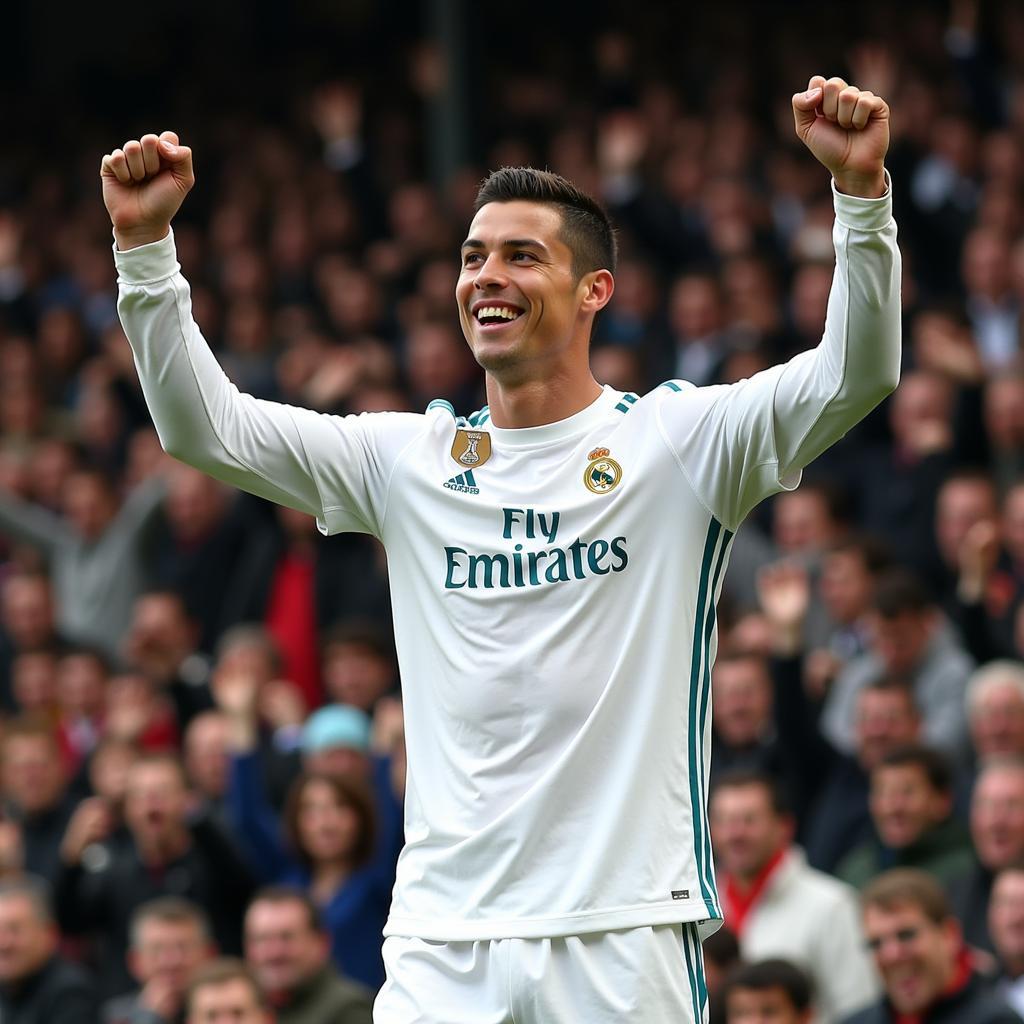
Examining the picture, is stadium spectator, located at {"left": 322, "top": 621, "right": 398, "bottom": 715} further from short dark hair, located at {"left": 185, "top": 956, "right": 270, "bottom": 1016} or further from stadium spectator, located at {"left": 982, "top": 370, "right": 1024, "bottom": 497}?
stadium spectator, located at {"left": 982, "top": 370, "right": 1024, "bottom": 497}

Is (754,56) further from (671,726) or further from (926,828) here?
(671,726)

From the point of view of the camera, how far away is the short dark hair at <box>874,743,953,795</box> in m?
6.91

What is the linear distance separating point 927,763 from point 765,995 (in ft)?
3.87

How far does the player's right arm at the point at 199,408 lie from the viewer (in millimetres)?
3773

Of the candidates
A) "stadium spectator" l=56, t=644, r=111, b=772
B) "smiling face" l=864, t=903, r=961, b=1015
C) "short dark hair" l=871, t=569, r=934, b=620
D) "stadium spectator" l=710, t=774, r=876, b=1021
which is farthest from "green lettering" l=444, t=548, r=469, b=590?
"stadium spectator" l=56, t=644, r=111, b=772

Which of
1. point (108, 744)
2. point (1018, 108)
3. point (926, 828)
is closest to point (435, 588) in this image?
point (926, 828)

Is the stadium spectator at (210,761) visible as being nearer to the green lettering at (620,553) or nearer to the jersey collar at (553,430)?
the jersey collar at (553,430)

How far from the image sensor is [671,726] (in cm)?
375

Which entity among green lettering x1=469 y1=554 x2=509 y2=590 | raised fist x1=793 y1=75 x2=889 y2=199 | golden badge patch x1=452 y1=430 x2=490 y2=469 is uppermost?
raised fist x1=793 y1=75 x2=889 y2=199

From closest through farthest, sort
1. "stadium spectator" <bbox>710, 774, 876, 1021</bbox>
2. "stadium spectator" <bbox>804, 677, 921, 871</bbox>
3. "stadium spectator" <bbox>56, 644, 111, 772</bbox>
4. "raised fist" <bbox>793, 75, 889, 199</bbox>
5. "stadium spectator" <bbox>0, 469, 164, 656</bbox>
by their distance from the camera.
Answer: "raised fist" <bbox>793, 75, 889, 199</bbox> → "stadium spectator" <bbox>710, 774, 876, 1021</bbox> → "stadium spectator" <bbox>804, 677, 921, 871</bbox> → "stadium spectator" <bbox>56, 644, 111, 772</bbox> → "stadium spectator" <bbox>0, 469, 164, 656</bbox>

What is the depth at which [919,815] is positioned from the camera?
6.93 metres

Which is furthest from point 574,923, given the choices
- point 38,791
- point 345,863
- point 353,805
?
point 38,791

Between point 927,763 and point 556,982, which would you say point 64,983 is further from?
point 556,982

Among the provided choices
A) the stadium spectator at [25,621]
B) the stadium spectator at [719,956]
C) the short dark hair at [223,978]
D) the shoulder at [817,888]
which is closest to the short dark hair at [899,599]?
the shoulder at [817,888]
